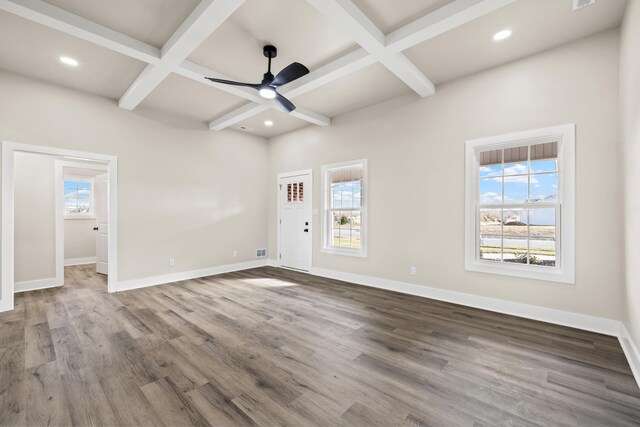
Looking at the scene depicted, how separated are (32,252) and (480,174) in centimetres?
729

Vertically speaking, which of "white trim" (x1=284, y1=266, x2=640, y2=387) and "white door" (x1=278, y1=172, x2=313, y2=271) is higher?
"white door" (x1=278, y1=172, x2=313, y2=271)

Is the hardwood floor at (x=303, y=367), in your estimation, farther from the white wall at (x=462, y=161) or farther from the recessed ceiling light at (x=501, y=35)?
the recessed ceiling light at (x=501, y=35)

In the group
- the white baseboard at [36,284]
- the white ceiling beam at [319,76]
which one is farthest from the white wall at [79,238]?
the white ceiling beam at [319,76]

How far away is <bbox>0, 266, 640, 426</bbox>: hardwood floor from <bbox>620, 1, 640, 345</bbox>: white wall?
0.54m

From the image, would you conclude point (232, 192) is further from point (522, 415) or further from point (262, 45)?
point (522, 415)

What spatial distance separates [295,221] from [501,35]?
4558mm

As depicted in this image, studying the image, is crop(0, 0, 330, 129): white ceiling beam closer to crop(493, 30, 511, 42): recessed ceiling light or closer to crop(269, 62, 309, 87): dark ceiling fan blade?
crop(269, 62, 309, 87): dark ceiling fan blade

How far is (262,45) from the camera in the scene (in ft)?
10.1

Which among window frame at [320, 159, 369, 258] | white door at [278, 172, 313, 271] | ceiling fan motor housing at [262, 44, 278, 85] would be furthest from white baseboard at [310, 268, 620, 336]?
ceiling fan motor housing at [262, 44, 278, 85]

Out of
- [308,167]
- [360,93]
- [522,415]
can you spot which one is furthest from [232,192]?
[522,415]

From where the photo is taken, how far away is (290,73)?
288cm

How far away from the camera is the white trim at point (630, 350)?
2.07m

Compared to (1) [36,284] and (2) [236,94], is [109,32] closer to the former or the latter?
(2) [236,94]

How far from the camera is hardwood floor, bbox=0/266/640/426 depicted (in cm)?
170
